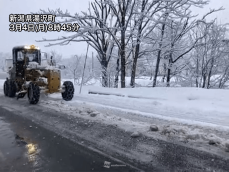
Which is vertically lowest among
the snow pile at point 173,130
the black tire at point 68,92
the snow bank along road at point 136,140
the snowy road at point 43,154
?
the snowy road at point 43,154

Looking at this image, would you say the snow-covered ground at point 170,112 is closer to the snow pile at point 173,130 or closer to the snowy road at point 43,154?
the snow pile at point 173,130

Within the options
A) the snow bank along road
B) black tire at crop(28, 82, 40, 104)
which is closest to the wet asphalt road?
the snow bank along road

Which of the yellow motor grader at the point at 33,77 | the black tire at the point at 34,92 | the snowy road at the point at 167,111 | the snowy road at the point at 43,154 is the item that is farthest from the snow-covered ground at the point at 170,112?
the snowy road at the point at 43,154

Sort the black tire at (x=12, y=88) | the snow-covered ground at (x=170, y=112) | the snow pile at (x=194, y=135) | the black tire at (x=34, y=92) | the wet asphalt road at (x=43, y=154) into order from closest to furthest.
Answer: the wet asphalt road at (x=43, y=154) < the snow pile at (x=194, y=135) < the snow-covered ground at (x=170, y=112) < the black tire at (x=34, y=92) < the black tire at (x=12, y=88)

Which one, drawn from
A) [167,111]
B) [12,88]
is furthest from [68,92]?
[167,111]

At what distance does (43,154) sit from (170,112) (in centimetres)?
431

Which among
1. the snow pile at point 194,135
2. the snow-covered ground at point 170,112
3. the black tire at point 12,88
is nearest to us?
the snow pile at point 194,135

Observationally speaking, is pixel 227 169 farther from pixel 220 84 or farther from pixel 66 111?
pixel 220 84

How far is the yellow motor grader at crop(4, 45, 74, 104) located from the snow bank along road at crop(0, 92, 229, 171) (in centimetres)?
206

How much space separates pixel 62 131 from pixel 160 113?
324 cm

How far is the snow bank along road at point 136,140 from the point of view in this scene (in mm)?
3178

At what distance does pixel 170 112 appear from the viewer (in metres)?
6.56

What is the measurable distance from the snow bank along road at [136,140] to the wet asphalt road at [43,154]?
0.23 metres

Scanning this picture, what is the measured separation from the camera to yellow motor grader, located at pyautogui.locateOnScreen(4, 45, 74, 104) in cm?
838
